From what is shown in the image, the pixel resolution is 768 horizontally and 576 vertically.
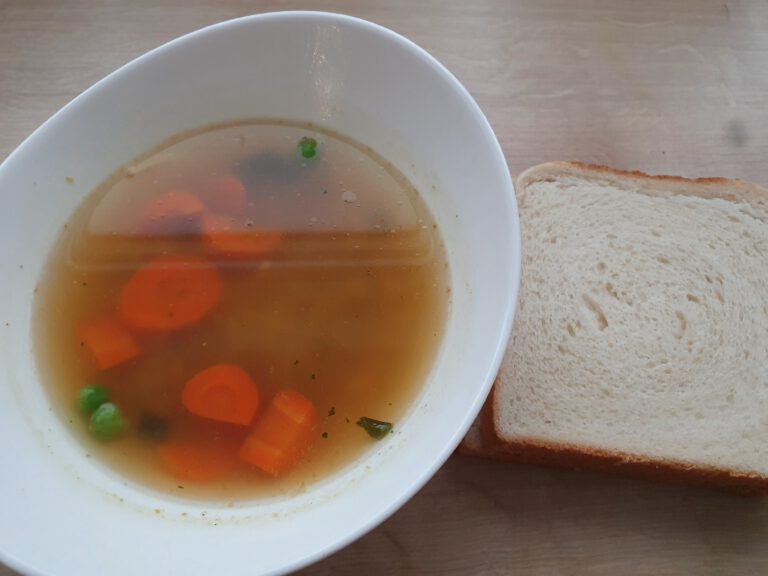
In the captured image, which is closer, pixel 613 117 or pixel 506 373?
pixel 506 373

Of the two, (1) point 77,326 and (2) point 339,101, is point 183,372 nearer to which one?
(1) point 77,326

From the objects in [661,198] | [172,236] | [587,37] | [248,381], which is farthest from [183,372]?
[587,37]

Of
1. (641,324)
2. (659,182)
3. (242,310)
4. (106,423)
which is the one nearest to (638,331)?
(641,324)

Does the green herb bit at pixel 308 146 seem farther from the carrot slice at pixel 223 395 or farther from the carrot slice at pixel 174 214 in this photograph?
the carrot slice at pixel 223 395

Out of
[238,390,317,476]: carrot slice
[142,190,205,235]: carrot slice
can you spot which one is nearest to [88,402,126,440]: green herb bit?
[238,390,317,476]: carrot slice

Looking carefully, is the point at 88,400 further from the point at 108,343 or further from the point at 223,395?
the point at 223,395

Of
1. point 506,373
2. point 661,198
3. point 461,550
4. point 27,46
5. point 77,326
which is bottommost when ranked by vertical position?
point 461,550

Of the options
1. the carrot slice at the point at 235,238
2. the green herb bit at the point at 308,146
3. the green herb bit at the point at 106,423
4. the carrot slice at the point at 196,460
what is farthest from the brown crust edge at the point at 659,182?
the green herb bit at the point at 106,423
